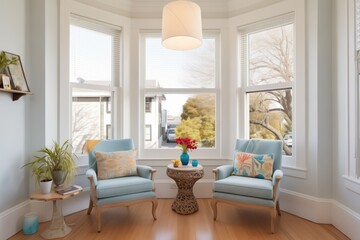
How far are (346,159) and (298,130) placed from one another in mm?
581

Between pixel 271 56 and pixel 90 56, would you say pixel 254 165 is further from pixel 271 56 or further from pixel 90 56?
pixel 90 56

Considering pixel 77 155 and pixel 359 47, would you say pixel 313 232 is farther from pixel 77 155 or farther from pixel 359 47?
pixel 77 155

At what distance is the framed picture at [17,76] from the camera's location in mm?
2232

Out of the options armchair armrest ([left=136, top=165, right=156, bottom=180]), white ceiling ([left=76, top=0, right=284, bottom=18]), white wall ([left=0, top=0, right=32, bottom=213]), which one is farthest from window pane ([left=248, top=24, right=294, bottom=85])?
white wall ([left=0, top=0, right=32, bottom=213])

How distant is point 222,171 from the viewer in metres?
2.66

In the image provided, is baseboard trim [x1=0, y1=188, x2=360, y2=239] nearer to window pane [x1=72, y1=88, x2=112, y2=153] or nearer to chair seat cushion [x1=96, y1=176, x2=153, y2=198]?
chair seat cushion [x1=96, y1=176, x2=153, y2=198]

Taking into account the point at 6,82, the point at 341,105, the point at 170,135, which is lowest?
the point at 170,135

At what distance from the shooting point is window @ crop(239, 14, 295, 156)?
2928mm

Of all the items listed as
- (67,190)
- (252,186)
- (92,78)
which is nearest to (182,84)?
(92,78)

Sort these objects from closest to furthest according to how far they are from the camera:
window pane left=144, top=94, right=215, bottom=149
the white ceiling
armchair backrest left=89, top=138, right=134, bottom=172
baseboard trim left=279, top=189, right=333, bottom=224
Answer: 1. baseboard trim left=279, top=189, right=333, bottom=224
2. armchair backrest left=89, top=138, right=134, bottom=172
3. the white ceiling
4. window pane left=144, top=94, right=215, bottom=149

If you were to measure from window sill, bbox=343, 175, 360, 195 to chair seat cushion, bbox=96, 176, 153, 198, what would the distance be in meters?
2.09

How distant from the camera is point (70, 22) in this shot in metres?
2.86

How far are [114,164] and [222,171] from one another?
4.34 ft

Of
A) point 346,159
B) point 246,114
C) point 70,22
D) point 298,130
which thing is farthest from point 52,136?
point 346,159
